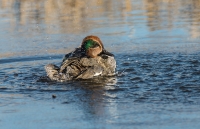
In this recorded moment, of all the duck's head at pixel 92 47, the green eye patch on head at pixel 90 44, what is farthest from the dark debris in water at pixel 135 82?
the green eye patch on head at pixel 90 44

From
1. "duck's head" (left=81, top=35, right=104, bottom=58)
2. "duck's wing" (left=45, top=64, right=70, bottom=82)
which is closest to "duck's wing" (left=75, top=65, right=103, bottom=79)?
"duck's wing" (left=45, top=64, right=70, bottom=82)

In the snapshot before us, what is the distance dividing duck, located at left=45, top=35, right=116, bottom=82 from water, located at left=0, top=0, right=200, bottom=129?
0.51 feet

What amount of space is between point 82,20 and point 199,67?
741cm

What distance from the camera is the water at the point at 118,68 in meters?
7.15

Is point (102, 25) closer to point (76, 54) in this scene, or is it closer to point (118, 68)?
point (118, 68)

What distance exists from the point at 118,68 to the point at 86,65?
43.0 inches

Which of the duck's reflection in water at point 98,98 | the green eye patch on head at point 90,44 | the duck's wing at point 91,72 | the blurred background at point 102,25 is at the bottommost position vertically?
the duck's reflection in water at point 98,98

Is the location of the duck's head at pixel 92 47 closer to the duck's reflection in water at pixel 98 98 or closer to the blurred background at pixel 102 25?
the duck's reflection in water at pixel 98 98

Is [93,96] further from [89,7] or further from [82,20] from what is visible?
[89,7]

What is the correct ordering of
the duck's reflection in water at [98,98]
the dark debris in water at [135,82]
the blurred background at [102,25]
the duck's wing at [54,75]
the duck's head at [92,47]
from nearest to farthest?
the duck's reflection in water at [98,98], the dark debris in water at [135,82], the duck's wing at [54,75], the duck's head at [92,47], the blurred background at [102,25]

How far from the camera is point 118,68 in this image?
10.7m

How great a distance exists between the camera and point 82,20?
1720 cm

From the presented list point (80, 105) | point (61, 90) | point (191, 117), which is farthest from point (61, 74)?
point (191, 117)

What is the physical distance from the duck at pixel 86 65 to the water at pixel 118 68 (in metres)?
0.16
